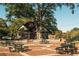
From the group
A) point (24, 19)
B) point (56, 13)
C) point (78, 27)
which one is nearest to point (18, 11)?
point (24, 19)

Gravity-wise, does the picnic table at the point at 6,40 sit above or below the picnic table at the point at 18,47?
above

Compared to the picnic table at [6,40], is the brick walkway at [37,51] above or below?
below

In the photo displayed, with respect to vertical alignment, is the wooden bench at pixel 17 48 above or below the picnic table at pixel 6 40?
below

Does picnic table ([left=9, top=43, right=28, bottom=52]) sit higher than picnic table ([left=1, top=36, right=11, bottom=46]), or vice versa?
picnic table ([left=1, top=36, right=11, bottom=46])

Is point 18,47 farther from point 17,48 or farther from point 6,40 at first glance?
point 6,40

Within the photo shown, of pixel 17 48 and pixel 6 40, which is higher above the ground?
pixel 6 40

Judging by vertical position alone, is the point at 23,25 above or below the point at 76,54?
above

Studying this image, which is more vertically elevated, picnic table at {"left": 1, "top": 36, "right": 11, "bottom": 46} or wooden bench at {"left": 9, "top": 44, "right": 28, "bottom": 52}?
picnic table at {"left": 1, "top": 36, "right": 11, "bottom": 46}

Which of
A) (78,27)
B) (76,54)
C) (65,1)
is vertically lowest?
(76,54)

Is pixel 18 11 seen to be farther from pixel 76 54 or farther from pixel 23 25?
pixel 76 54

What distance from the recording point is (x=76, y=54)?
507 cm

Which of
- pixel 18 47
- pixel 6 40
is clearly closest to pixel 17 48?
pixel 18 47

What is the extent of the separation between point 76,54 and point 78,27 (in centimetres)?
37

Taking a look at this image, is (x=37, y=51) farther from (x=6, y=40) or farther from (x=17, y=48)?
(x=6, y=40)
